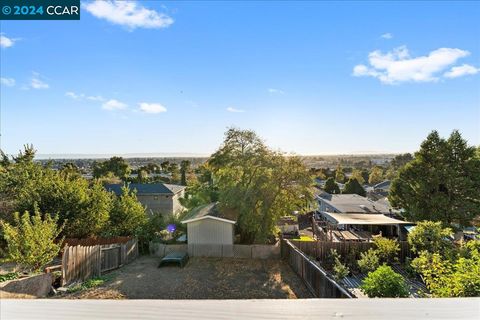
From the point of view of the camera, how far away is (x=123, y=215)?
735 inches

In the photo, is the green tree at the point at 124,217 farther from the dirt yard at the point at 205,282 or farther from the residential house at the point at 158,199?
the residential house at the point at 158,199

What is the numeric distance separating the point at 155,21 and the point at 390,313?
3.51m

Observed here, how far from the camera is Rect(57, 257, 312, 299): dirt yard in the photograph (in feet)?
37.6

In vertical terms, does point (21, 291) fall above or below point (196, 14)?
below

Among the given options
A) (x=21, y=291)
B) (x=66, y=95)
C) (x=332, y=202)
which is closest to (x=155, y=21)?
(x=66, y=95)

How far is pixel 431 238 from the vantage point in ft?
47.3

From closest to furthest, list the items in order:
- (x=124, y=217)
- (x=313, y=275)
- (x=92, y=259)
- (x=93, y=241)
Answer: (x=313, y=275) < (x=92, y=259) < (x=93, y=241) < (x=124, y=217)

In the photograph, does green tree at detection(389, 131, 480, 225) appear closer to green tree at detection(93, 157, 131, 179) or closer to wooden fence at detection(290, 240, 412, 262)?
wooden fence at detection(290, 240, 412, 262)

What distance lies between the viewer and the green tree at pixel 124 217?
18.6 m

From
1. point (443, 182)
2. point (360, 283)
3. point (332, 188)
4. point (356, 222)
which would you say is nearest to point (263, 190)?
point (356, 222)

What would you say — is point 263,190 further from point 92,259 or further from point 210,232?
point 92,259

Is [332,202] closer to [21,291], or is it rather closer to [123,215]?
[123,215]

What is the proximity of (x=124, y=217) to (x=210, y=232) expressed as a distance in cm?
556

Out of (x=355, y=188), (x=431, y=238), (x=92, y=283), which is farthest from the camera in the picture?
(x=355, y=188)
